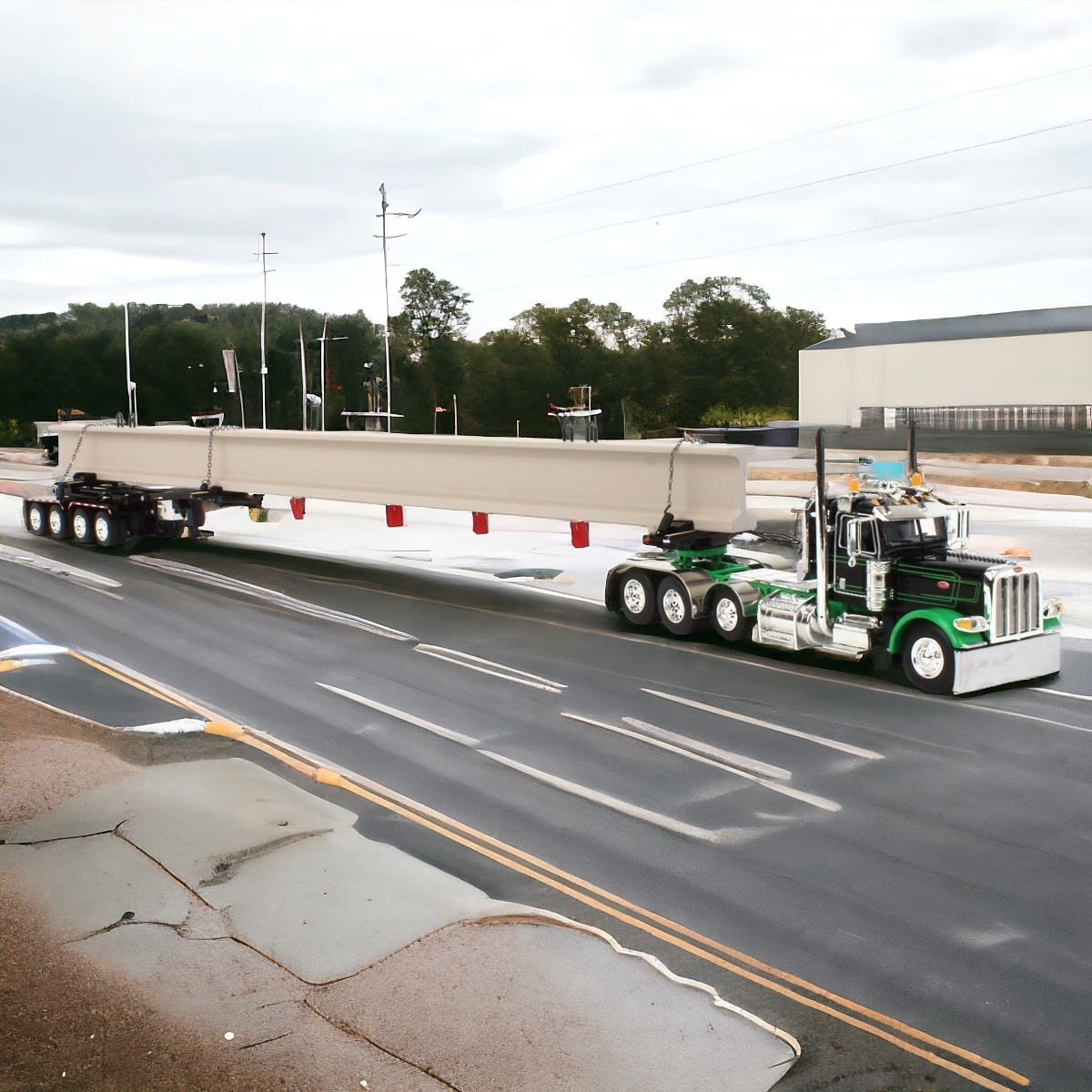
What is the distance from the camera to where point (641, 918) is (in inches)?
372

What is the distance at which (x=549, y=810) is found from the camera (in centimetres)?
1180

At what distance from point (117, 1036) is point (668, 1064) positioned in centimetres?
373

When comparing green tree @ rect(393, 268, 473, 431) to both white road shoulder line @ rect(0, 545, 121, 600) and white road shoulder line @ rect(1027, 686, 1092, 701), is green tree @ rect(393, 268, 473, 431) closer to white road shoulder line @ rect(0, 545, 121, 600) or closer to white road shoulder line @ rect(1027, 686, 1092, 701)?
white road shoulder line @ rect(0, 545, 121, 600)

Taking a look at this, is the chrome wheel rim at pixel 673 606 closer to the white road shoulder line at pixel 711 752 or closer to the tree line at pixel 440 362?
the white road shoulder line at pixel 711 752

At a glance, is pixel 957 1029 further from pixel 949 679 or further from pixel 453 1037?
pixel 949 679

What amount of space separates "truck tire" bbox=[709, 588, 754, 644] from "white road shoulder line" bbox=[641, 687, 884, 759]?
3.16 meters

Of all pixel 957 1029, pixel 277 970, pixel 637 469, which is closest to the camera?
pixel 957 1029

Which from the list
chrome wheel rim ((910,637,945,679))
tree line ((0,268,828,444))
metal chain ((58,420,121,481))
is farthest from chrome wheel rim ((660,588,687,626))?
tree line ((0,268,828,444))

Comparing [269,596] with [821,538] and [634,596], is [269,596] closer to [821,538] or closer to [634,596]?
[634,596]

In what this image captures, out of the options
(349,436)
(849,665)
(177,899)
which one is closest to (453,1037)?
(177,899)

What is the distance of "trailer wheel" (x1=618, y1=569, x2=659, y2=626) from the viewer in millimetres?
20031

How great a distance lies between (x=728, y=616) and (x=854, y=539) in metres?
3.07

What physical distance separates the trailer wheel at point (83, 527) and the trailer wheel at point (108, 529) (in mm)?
522

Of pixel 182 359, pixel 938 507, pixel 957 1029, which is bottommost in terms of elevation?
pixel 957 1029
